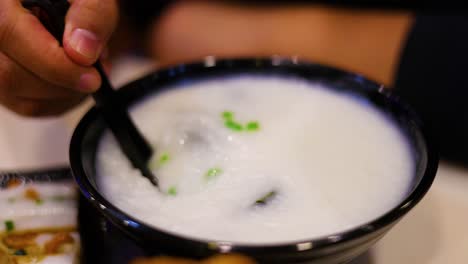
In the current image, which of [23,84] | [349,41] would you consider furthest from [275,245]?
[349,41]

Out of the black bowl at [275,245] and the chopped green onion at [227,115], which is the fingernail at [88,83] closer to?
the black bowl at [275,245]

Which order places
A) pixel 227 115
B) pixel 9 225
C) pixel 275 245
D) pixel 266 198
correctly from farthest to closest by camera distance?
1. pixel 227 115
2. pixel 9 225
3. pixel 266 198
4. pixel 275 245

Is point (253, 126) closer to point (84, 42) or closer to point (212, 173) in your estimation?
point (212, 173)

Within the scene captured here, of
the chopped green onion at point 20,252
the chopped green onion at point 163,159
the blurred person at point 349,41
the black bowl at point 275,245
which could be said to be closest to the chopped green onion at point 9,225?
the chopped green onion at point 20,252

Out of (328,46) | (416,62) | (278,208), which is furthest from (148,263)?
(328,46)

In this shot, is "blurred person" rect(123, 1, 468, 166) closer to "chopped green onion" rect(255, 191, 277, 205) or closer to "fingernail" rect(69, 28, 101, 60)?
"chopped green onion" rect(255, 191, 277, 205)

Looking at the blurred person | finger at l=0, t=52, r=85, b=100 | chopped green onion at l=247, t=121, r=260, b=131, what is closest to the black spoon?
finger at l=0, t=52, r=85, b=100

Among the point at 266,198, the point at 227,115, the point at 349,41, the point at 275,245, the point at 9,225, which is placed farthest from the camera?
the point at 349,41
